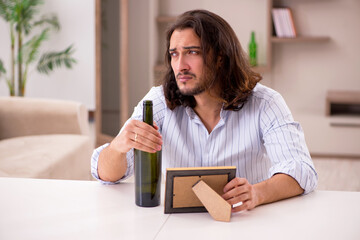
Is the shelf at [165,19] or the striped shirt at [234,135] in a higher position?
the shelf at [165,19]

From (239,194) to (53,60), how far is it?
166 inches

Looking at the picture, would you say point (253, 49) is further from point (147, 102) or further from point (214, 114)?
point (147, 102)

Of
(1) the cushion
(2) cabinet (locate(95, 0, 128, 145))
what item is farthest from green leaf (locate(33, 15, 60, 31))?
(1) the cushion

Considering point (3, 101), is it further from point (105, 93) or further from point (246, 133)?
point (246, 133)

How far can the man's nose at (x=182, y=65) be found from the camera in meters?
1.66

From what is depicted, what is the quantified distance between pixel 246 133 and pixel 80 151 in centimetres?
168

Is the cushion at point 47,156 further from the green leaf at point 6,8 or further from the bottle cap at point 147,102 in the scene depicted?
the green leaf at point 6,8

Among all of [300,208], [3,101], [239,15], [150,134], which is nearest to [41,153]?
[3,101]

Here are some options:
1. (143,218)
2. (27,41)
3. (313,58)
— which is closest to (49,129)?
(143,218)

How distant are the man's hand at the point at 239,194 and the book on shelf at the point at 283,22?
3.37 m

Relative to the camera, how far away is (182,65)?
65.4 inches

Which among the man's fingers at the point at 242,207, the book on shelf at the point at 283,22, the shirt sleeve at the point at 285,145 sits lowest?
the man's fingers at the point at 242,207

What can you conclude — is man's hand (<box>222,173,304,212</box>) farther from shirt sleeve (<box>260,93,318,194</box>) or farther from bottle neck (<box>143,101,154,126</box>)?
bottle neck (<box>143,101,154,126</box>)

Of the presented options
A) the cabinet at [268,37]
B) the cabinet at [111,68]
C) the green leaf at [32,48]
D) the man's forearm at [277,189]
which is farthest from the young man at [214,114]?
the green leaf at [32,48]
